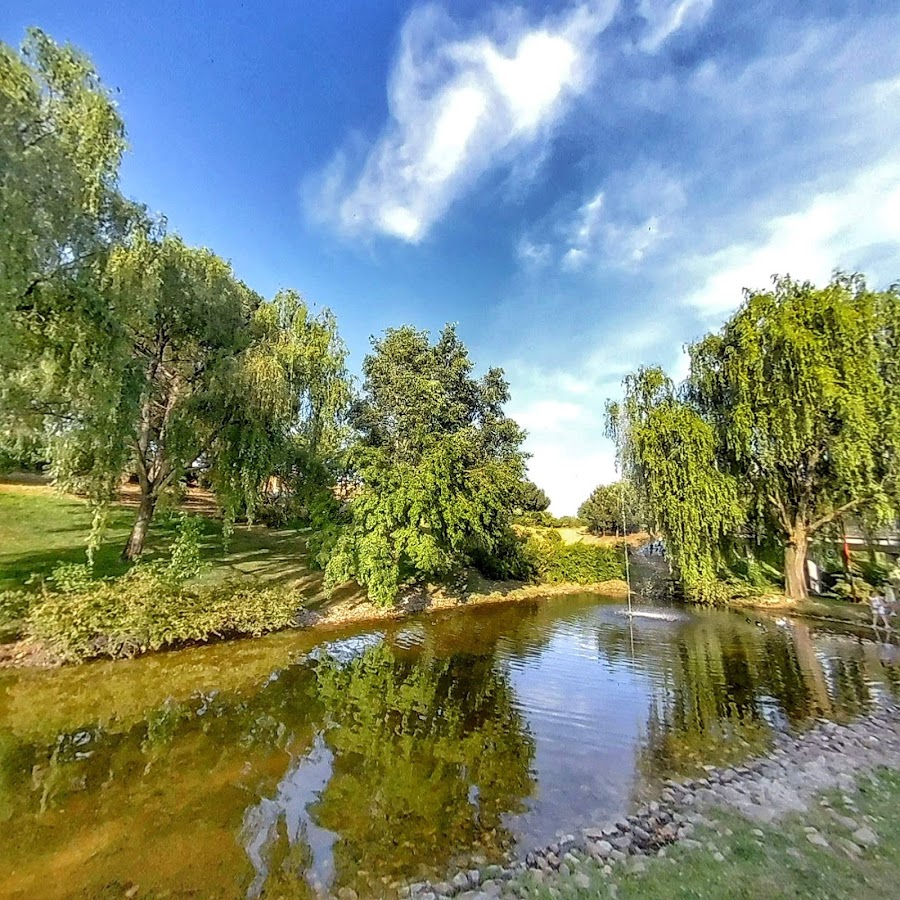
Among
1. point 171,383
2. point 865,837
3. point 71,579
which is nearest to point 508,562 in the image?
point 171,383

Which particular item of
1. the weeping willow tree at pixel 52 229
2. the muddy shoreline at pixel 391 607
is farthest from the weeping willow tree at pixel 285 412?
the weeping willow tree at pixel 52 229

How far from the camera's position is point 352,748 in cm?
721

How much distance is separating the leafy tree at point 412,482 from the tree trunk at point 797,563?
413 inches

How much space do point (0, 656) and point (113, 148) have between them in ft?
37.4

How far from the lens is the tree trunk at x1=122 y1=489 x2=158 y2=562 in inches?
606

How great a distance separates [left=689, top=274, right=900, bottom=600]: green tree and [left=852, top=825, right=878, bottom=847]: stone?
15.2 metres

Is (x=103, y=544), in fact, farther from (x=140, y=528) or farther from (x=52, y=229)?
(x=52, y=229)

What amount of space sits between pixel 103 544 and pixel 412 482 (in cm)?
1093

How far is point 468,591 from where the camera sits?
2180cm

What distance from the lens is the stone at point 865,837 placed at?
4.47m

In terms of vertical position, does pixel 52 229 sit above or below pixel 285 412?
above

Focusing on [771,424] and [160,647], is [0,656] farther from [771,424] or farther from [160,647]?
[771,424]

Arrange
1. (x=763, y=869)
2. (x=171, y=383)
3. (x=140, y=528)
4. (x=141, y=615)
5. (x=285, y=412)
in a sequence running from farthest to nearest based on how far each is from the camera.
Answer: (x=171, y=383) → (x=285, y=412) → (x=140, y=528) → (x=141, y=615) → (x=763, y=869)

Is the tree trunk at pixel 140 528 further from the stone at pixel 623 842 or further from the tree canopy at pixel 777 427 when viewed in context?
the tree canopy at pixel 777 427
